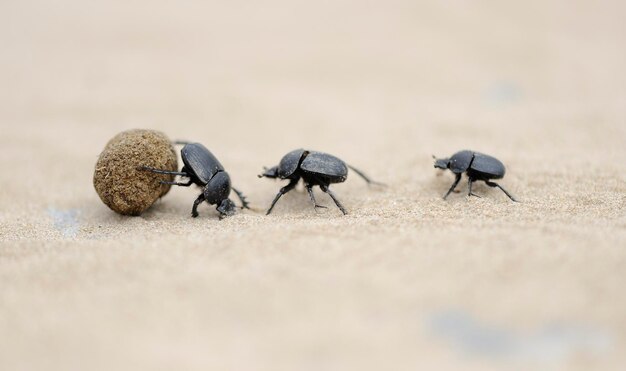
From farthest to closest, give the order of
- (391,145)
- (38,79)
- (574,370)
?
(38,79), (391,145), (574,370)

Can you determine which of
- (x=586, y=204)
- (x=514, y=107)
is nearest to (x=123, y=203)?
(x=586, y=204)

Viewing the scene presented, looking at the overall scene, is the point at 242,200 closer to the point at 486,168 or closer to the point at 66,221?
the point at 66,221

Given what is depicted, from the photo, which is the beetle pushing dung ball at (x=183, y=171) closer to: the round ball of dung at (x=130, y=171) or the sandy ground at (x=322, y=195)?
the round ball of dung at (x=130, y=171)

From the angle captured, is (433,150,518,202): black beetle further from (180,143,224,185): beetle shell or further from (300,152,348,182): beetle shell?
(180,143,224,185): beetle shell

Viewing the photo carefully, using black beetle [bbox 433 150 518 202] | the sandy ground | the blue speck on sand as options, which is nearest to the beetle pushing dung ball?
black beetle [bbox 433 150 518 202]

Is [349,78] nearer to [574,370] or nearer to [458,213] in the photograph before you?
[458,213]

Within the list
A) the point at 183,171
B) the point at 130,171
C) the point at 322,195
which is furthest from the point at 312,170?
the point at 130,171

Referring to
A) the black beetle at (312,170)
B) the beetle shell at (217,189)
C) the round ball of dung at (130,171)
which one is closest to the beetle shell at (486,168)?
the black beetle at (312,170)
